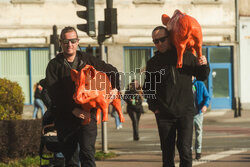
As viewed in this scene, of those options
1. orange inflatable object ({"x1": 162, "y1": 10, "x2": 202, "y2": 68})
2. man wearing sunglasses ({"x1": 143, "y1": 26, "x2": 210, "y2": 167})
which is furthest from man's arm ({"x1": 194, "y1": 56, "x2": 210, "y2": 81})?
orange inflatable object ({"x1": 162, "y1": 10, "x2": 202, "y2": 68})

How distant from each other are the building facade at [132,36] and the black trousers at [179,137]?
59.5 ft

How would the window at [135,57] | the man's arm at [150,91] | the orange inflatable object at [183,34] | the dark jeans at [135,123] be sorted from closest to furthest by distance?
the orange inflatable object at [183,34] → the man's arm at [150,91] → the dark jeans at [135,123] → the window at [135,57]

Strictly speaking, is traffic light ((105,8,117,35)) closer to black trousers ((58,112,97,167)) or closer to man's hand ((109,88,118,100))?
Answer: man's hand ((109,88,118,100))

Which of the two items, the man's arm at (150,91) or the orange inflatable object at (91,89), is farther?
the man's arm at (150,91)

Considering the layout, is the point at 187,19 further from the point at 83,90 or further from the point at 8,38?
the point at 8,38

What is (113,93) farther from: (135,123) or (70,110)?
(135,123)

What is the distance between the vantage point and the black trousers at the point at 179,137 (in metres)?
6.60

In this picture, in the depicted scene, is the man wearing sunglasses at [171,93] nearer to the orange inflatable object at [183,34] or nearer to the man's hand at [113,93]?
the orange inflatable object at [183,34]

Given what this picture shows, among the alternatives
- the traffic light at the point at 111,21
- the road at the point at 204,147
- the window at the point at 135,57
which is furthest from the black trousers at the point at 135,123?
the window at the point at 135,57

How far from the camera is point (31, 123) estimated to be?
10.4 meters

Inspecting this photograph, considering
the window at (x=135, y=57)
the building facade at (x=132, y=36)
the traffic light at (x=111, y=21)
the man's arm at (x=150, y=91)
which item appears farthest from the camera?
the window at (x=135, y=57)

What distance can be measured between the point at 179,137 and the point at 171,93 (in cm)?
52

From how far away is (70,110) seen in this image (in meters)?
6.27

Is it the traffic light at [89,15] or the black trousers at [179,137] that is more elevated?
the traffic light at [89,15]
